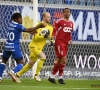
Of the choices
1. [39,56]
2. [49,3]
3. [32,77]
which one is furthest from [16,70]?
[49,3]

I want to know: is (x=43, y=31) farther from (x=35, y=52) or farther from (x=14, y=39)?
(x=14, y=39)

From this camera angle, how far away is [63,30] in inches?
592

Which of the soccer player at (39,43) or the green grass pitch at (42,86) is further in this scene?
the soccer player at (39,43)

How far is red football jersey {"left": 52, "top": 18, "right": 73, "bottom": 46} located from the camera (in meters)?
15.0

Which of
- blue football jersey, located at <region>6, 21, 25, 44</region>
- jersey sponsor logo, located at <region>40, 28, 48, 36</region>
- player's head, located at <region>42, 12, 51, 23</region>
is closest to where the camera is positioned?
blue football jersey, located at <region>6, 21, 25, 44</region>

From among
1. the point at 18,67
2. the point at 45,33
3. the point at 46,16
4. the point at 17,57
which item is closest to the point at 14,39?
the point at 17,57

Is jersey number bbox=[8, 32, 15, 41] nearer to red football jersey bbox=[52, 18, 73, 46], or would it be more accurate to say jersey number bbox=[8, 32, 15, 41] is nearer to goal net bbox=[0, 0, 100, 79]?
red football jersey bbox=[52, 18, 73, 46]

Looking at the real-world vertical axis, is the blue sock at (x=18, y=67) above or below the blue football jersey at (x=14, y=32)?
below

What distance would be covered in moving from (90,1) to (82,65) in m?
1.96

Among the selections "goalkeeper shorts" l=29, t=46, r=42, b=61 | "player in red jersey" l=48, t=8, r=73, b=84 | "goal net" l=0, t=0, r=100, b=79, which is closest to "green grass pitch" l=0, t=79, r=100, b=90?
"player in red jersey" l=48, t=8, r=73, b=84

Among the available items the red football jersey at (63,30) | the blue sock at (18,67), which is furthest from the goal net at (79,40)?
the blue sock at (18,67)

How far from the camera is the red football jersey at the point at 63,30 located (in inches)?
590

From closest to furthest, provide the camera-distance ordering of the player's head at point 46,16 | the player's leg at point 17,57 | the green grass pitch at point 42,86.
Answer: the green grass pitch at point 42,86, the player's leg at point 17,57, the player's head at point 46,16

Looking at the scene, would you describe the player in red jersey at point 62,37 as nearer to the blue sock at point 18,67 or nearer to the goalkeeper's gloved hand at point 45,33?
the goalkeeper's gloved hand at point 45,33
